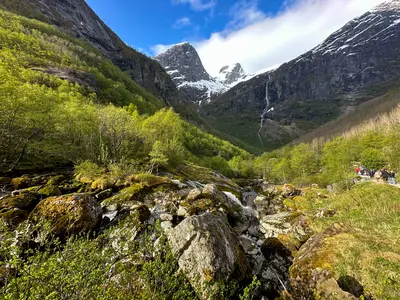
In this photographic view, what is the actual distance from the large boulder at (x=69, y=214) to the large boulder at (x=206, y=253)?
223 inches

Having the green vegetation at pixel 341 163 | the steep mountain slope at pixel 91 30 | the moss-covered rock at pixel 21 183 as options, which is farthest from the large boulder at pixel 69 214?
the steep mountain slope at pixel 91 30

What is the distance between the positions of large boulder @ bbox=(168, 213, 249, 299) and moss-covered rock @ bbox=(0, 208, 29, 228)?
362 inches

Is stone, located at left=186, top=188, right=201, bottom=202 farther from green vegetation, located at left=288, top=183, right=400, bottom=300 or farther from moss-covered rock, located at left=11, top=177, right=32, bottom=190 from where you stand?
moss-covered rock, located at left=11, top=177, right=32, bottom=190

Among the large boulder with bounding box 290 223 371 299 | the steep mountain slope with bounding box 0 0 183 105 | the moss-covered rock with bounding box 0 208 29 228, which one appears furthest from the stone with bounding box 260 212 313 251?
the steep mountain slope with bounding box 0 0 183 105

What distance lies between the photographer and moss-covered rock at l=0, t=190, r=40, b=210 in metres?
13.1

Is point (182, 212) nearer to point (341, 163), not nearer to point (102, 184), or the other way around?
point (102, 184)

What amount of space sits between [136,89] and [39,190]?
374ft

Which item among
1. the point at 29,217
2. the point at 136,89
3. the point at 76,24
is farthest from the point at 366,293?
the point at 76,24

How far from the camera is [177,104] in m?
199

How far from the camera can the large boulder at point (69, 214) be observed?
11.4 metres

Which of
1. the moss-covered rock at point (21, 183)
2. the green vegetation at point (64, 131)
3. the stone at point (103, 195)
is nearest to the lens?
the moss-covered rock at point (21, 183)

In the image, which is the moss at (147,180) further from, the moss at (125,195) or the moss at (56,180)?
the moss at (56,180)

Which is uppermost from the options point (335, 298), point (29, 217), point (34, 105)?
point (34, 105)

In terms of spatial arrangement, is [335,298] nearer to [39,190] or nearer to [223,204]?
[223,204]
